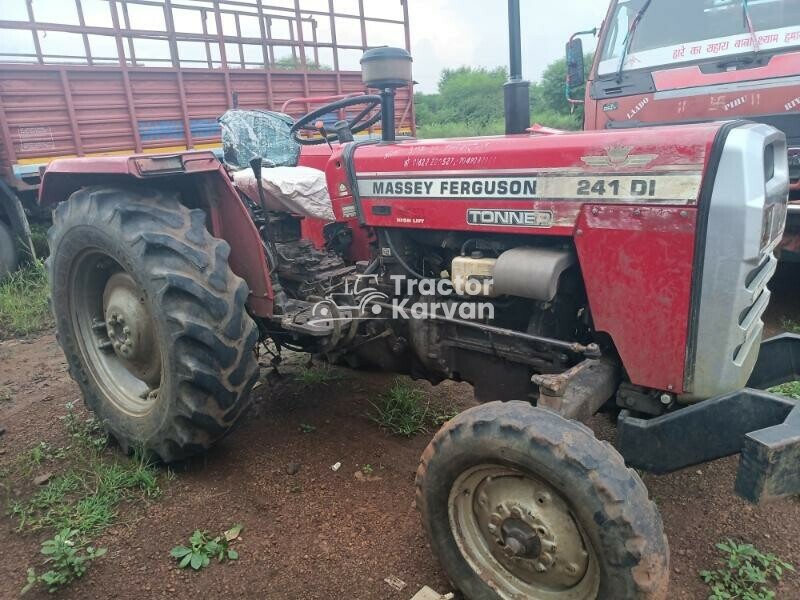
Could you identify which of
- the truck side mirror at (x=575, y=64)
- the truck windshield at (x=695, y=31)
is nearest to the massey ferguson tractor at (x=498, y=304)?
the truck windshield at (x=695, y=31)

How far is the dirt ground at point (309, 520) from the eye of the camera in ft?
6.85

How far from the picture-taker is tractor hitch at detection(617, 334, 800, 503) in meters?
1.52

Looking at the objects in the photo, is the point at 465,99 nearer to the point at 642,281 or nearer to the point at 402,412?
the point at 402,412

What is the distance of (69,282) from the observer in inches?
114

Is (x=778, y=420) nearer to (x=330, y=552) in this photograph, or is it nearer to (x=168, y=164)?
(x=330, y=552)

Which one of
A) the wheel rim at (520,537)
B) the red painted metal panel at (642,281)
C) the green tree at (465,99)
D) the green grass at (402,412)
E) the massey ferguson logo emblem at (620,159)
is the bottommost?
the green grass at (402,412)

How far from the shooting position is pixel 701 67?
13.9 ft

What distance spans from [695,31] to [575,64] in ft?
3.41

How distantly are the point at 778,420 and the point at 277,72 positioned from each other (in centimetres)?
735

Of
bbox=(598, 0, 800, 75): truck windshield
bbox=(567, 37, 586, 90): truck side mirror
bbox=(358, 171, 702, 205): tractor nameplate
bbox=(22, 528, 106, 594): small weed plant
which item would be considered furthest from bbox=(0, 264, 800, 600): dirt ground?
bbox=(567, 37, 586, 90): truck side mirror

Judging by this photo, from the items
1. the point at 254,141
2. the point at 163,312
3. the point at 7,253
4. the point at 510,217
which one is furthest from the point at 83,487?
the point at 7,253

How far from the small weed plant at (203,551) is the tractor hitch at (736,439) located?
1.48 m

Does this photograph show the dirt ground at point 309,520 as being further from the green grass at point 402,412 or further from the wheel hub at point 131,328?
the wheel hub at point 131,328

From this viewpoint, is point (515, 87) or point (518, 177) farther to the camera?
point (515, 87)
